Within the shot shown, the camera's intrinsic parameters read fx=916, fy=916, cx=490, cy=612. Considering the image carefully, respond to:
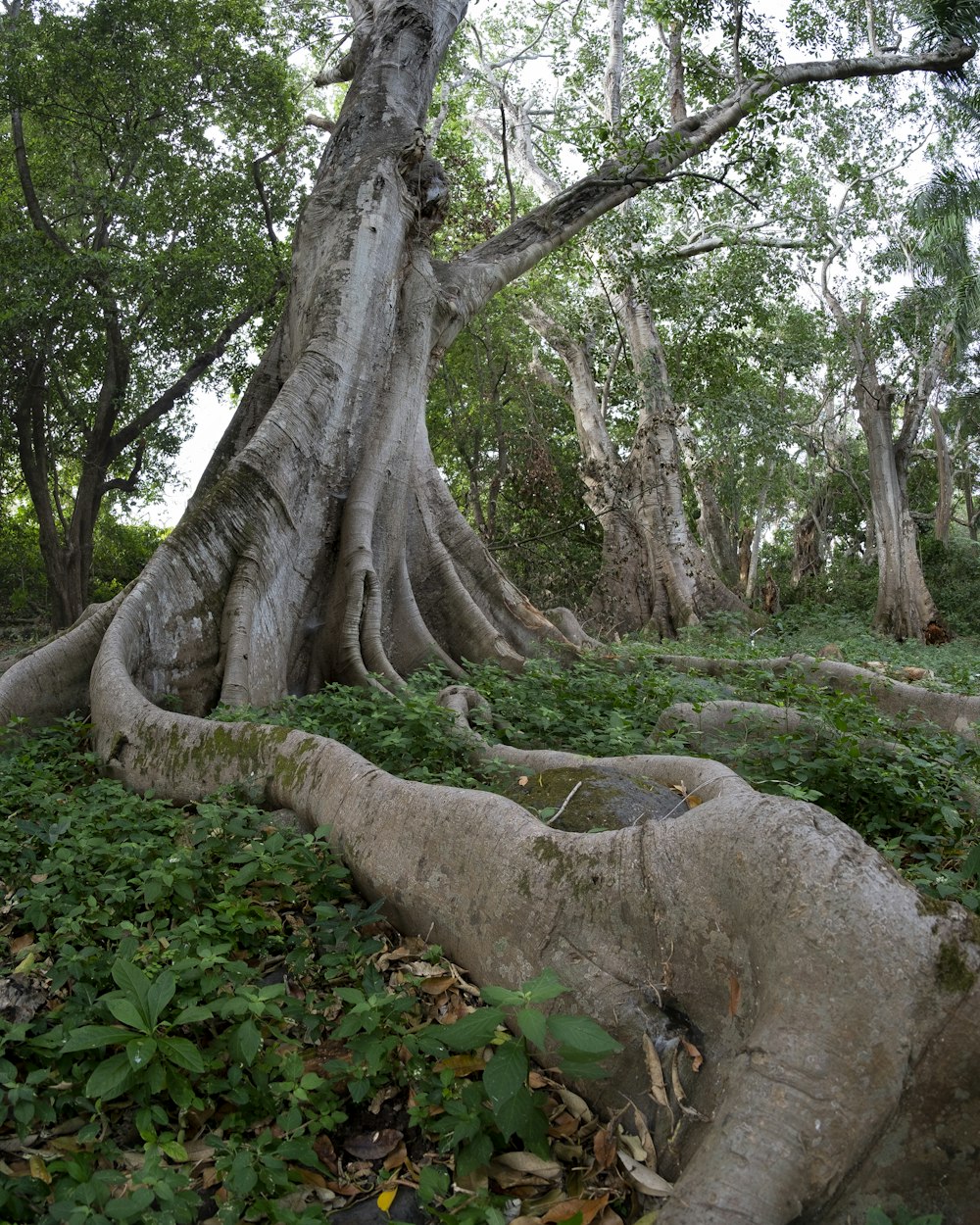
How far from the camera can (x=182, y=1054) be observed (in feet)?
7.82

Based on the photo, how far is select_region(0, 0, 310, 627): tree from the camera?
12.9 metres

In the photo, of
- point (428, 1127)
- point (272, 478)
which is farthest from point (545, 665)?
point (428, 1127)

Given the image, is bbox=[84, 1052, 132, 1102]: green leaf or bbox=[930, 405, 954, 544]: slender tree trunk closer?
bbox=[84, 1052, 132, 1102]: green leaf

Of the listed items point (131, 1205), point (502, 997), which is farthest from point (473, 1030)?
point (131, 1205)

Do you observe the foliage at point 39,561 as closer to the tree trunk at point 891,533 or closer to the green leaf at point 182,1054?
the tree trunk at point 891,533

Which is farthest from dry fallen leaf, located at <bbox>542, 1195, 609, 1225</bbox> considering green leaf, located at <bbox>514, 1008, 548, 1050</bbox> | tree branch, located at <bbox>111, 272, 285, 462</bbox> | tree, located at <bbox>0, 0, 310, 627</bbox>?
tree branch, located at <bbox>111, 272, 285, 462</bbox>

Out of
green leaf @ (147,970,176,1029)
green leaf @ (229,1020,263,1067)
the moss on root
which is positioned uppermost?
the moss on root

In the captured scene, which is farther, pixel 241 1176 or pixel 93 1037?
pixel 93 1037

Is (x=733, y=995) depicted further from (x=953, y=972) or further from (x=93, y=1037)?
(x=93, y=1037)

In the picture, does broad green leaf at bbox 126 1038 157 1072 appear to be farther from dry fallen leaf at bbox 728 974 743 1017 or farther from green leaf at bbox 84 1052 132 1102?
dry fallen leaf at bbox 728 974 743 1017

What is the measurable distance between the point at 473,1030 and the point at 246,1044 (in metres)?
0.65

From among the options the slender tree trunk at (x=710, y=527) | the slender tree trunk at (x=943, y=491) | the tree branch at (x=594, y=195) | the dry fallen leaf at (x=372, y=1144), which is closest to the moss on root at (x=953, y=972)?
the dry fallen leaf at (x=372, y=1144)

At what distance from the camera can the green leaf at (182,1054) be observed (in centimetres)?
238

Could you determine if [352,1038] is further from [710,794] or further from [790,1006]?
[710,794]
